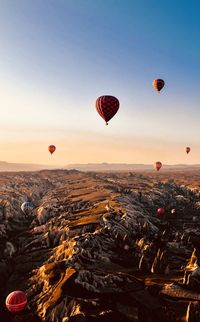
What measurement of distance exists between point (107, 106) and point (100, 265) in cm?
3614

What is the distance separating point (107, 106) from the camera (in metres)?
82.8

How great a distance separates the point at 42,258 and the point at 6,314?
26.6 metres

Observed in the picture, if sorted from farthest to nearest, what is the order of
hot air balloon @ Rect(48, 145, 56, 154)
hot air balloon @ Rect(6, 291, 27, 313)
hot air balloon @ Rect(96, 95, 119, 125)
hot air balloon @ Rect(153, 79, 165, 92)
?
hot air balloon @ Rect(48, 145, 56, 154) < hot air balloon @ Rect(153, 79, 165, 92) < hot air balloon @ Rect(96, 95, 119, 125) < hot air balloon @ Rect(6, 291, 27, 313)

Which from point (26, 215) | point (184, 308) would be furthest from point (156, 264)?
point (26, 215)

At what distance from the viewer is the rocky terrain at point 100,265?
5647 cm

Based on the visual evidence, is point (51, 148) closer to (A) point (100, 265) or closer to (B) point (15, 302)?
(A) point (100, 265)

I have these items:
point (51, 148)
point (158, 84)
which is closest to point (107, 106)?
point (158, 84)

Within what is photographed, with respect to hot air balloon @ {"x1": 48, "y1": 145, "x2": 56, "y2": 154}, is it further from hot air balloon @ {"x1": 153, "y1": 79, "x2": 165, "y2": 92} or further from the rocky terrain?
hot air balloon @ {"x1": 153, "y1": 79, "x2": 165, "y2": 92}

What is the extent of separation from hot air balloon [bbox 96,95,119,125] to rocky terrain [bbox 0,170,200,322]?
101ft

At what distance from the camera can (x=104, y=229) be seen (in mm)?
98188

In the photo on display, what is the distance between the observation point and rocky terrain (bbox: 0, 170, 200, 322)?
56.5 metres

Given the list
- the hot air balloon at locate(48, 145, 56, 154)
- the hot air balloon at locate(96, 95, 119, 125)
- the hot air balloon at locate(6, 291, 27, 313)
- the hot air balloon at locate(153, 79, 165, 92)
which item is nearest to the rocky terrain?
the hot air balloon at locate(6, 291, 27, 313)

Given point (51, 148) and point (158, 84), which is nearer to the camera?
point (158, 84)

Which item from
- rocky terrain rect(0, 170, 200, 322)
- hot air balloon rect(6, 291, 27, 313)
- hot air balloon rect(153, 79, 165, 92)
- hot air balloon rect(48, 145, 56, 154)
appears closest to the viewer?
hot air balloon rect(6, 291, 27, 313)
